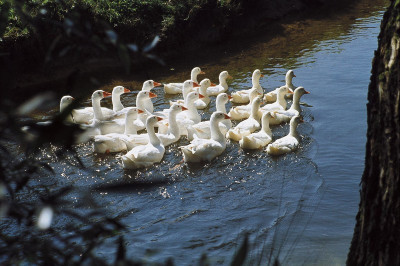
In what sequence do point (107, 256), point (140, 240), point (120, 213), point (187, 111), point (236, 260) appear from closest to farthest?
point (236, 260) → point (107, 256) → point (140, 240) → point (120, 213) → point (187, 111)

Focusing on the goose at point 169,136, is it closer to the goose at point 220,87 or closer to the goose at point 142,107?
the goose at point 142,107

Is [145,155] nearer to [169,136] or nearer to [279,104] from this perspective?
[169,136]

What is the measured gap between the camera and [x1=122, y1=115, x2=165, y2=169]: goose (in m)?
7.67

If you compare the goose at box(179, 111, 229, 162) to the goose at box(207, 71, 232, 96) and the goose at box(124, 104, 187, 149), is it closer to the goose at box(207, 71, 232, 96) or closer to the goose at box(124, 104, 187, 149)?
the goose at box(124, 104, 187, 149)

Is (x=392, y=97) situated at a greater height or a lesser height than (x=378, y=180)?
greater

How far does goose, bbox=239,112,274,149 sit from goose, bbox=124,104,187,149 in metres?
1.19

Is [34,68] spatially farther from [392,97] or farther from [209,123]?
[392,97]

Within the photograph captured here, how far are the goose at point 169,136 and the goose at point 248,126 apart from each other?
34.4 inches

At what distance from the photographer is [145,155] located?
25.4ft

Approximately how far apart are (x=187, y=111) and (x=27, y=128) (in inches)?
304

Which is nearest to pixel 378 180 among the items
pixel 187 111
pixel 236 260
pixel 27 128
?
pixel 236 260

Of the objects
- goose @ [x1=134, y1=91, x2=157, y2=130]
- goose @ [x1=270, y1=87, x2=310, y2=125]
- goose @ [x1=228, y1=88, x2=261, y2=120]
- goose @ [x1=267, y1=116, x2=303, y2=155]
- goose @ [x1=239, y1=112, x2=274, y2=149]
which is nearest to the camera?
goose @ [x1=267, y1=116, x2=303, y2=155]

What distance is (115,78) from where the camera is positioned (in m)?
12.1

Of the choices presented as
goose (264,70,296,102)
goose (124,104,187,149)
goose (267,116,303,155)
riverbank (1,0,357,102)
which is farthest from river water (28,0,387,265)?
riverbank (1,0,357,102)
